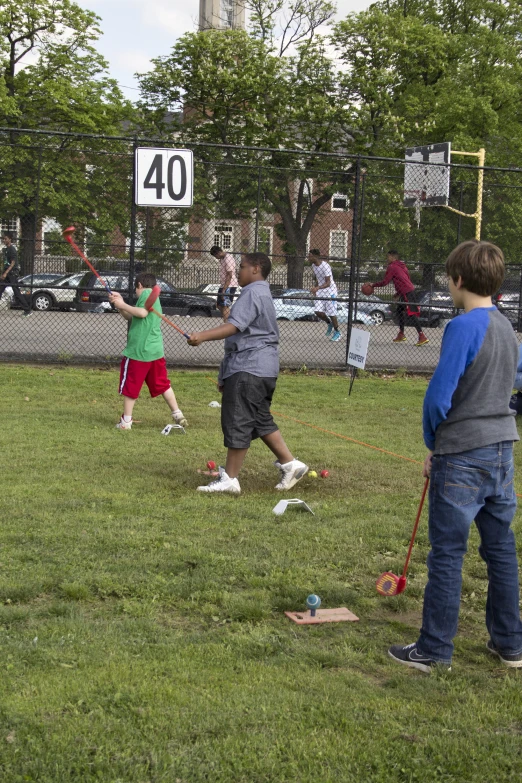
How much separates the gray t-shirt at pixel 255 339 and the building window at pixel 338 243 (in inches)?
397

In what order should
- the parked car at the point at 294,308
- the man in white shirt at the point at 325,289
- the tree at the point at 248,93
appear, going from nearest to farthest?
the man in white shirt at the point at 325,289 → the parked car at the point at 294,308 → the tree at the point at 248,93

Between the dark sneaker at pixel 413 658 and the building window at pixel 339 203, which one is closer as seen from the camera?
the dark sneaker at pixel 413 658

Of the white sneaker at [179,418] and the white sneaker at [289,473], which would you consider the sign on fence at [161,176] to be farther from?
the white sneaker at [289,473]

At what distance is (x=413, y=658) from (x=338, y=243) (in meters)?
13.8

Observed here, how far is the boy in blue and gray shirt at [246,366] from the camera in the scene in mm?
6320

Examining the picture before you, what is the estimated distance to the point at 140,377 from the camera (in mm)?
8758

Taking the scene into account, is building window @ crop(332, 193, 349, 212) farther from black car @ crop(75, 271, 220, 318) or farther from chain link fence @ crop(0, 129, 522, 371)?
black car @ crop(75, 271, 220, 318)

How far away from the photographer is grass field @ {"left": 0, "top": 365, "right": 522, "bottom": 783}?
2.78 meters

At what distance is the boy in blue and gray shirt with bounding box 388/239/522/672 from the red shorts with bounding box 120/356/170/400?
5.43 meters

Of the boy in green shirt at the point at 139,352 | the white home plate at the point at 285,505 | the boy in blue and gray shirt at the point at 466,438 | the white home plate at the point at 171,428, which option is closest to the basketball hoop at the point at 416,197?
the boy in green shirt at the point at 139,352

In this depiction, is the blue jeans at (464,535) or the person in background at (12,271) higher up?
the person in background at (12,271)

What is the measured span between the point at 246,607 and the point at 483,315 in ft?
5.65

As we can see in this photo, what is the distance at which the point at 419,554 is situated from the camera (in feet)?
16.8

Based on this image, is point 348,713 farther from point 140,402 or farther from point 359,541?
point 140,402
